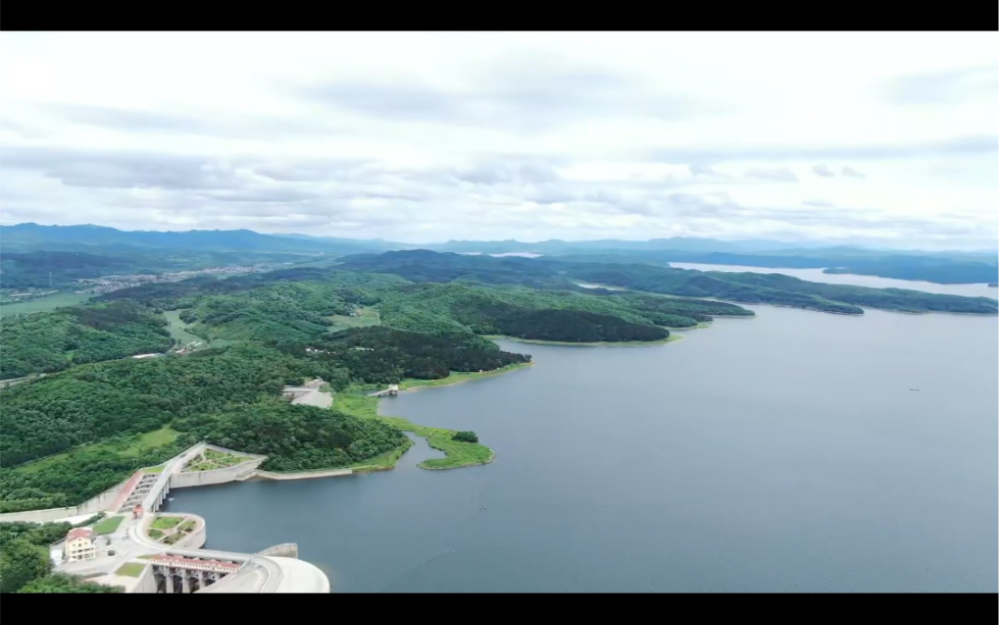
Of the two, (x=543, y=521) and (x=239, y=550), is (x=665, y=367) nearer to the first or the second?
(x=543, y=521)

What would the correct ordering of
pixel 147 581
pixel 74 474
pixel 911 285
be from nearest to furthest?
pixel 147 581 → pixel 74 474 → pixel 911 285

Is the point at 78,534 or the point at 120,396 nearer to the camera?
the point at 78,534

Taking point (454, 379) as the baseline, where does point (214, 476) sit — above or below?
below

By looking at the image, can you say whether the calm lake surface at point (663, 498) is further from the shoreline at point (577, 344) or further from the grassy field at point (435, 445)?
the shoreline at point (577, 344)

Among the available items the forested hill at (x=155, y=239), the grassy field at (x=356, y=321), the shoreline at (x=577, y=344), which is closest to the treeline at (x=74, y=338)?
the grassy field at (x=356, y=321)

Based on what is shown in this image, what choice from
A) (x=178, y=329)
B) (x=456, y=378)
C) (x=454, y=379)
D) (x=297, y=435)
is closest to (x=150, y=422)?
(x=297, y=435)

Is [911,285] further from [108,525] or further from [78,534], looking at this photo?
[78,534]
